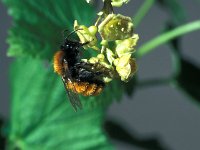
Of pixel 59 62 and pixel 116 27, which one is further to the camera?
pixel 59 62

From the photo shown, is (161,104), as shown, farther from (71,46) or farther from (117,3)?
(117,3)

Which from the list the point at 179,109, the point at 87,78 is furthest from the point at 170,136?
the point at 87,78

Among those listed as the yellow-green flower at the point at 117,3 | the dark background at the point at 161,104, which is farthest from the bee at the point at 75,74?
the dark background at the point at 161,104

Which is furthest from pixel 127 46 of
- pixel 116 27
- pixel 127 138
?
pixel 127 138

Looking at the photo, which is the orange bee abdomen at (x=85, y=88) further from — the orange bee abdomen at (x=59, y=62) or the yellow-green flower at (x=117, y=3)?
the yellow-green flower at (x=117, y=3)

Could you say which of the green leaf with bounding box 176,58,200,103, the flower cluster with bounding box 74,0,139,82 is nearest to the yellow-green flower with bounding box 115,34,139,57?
the flower cluster with bounding box 74,0,139,82

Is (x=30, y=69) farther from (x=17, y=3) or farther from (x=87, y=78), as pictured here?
(x=87, y=78)

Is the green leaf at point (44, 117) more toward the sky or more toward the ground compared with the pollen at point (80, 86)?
more toward the sky
